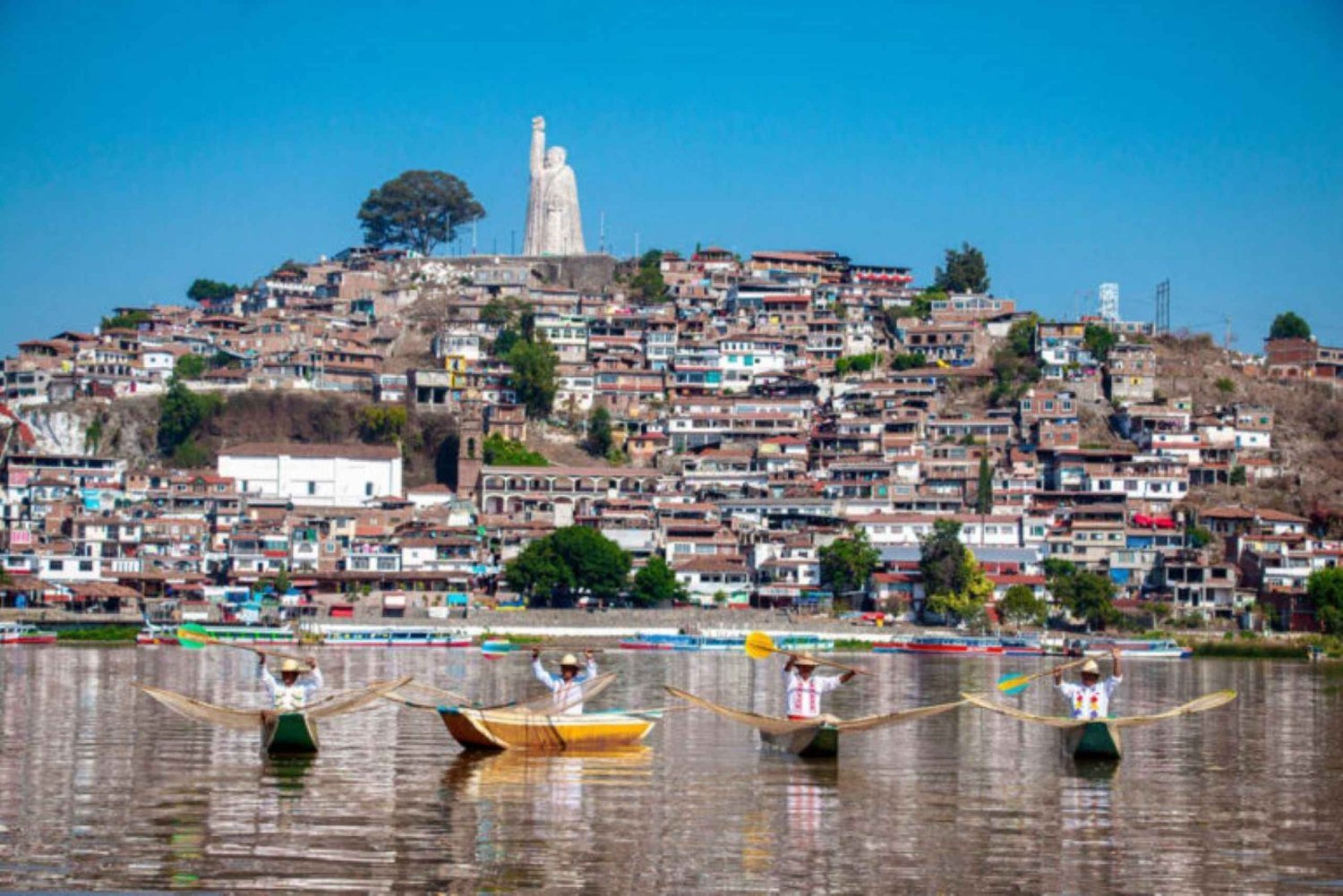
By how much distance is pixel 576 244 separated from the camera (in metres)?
105

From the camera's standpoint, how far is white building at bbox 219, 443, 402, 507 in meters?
73.1

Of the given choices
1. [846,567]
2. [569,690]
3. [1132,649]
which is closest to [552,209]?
[846,567]

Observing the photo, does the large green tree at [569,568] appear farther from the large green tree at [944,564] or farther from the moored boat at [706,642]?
the large green tree at [944,564]

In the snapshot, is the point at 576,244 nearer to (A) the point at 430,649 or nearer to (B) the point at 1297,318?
(B) the point at 1297,318

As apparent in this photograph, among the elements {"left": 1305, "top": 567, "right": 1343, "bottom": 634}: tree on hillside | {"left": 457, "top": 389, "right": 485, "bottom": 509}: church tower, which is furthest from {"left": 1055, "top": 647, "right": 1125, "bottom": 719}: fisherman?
{"left": 457, "top": 389, "right": 485, "bottom": 509}: church tower

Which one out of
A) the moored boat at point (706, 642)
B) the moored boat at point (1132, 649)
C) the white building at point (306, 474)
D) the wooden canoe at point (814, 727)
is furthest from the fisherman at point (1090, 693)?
the white building at point (306, 474)

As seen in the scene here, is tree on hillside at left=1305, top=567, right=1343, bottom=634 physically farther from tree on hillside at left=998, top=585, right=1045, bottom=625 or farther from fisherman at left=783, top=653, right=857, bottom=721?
fisherman at left=783, top=653, right=857, bottom=721

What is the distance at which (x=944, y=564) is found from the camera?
63.3 m

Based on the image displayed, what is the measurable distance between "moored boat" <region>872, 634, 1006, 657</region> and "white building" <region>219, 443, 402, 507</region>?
22536mm

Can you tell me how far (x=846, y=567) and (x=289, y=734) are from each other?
46259 millimetres

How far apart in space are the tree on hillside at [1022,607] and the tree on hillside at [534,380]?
24076mm

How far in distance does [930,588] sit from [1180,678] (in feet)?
60.7

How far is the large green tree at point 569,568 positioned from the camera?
63.3 m

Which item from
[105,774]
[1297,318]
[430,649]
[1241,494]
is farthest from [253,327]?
[105,774]
